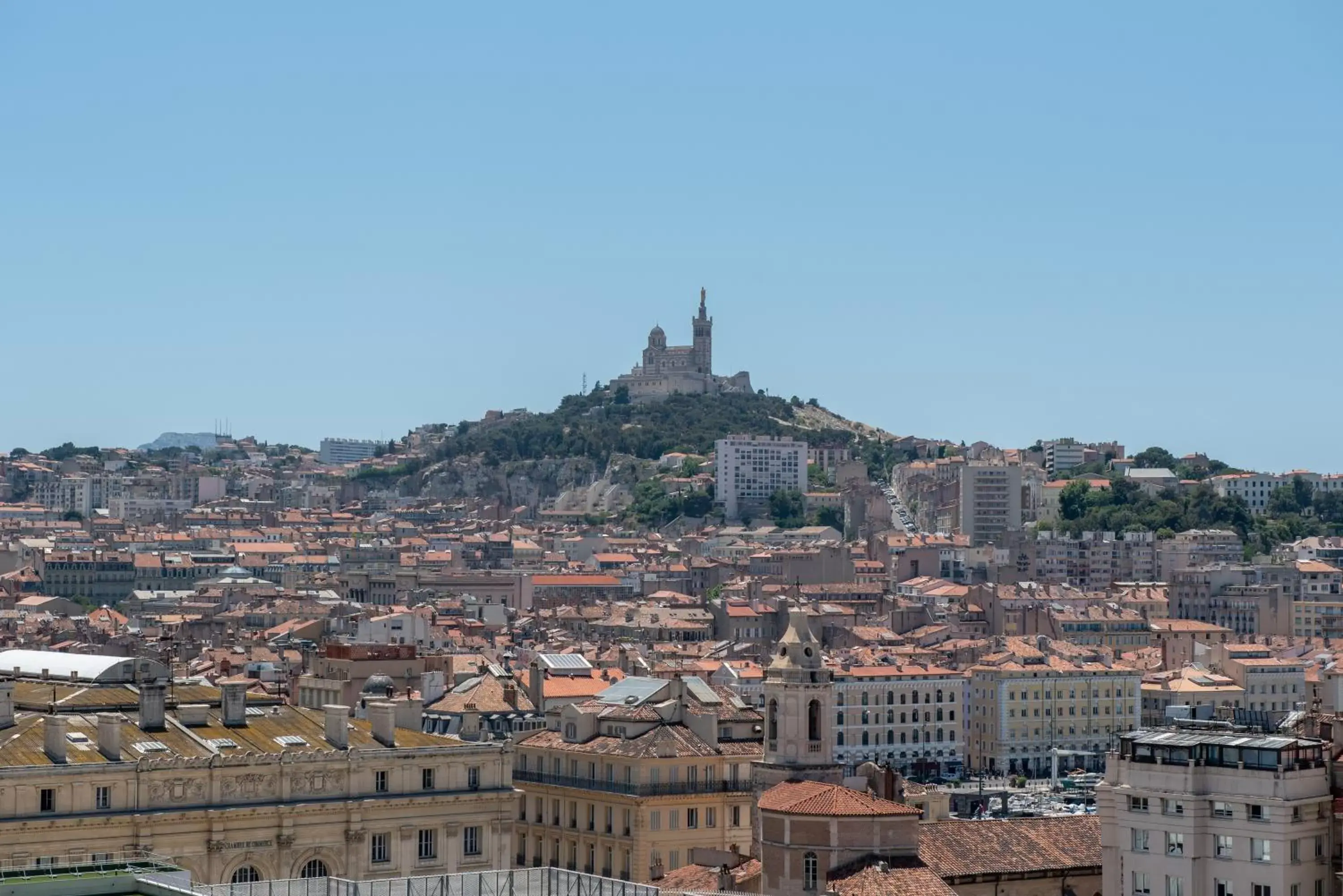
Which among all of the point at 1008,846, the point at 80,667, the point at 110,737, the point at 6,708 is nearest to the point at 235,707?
the point at 110,737

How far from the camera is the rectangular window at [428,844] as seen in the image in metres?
48.2

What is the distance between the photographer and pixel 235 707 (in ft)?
161

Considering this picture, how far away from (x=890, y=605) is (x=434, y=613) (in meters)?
28.6

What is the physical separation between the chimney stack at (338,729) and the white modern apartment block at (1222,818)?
14.8 meters

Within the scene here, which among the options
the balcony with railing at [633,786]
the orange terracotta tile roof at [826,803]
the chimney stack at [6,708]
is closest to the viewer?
the orange terracotta tile roof at [826,803]

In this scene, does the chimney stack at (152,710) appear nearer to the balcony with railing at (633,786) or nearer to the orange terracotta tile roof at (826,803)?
the orange terracotta tile roof at (826,803)

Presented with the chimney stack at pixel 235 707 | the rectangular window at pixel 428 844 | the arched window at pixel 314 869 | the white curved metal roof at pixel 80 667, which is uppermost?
the white curved metal roof at pixel 80 667

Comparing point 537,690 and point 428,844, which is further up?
point 537,690

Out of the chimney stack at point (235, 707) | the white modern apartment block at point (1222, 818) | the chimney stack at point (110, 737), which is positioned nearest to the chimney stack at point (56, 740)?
the chimney stack at point (110, 737)

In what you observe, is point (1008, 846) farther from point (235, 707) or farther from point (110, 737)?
point (110, 737)

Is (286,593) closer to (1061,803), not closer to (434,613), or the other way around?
(434,613)

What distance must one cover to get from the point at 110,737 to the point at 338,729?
446 cm

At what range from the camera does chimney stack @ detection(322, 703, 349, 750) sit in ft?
158

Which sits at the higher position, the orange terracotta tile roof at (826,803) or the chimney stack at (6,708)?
the chimney stack at (6,708)
